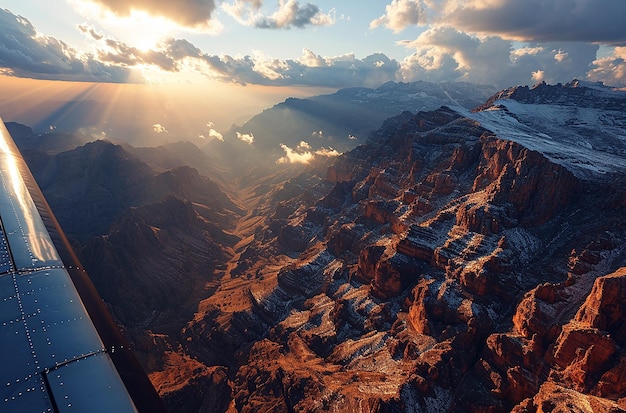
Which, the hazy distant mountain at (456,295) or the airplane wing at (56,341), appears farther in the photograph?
the hazy distant mountain at (456,295)

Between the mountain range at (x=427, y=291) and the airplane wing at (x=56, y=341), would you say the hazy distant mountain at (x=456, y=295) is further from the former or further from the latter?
the airplane wing at (x=56, y=341)

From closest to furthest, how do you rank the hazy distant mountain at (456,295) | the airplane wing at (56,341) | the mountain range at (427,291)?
the airplane wing at (56,341) → the hazy distant mountain at (456,295) → the mountain range at (427,291)

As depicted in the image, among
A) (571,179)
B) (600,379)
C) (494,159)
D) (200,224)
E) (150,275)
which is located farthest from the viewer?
(200,224)

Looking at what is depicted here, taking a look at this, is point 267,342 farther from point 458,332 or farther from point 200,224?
point 200,224

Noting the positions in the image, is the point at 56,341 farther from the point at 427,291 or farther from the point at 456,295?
the point at 456,295

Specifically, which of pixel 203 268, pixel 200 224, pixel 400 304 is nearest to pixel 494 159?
pixel 400 304

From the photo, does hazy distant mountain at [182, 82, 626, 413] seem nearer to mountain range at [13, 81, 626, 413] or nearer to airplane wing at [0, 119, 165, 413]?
mountain range at [13, 81, 626, 413]

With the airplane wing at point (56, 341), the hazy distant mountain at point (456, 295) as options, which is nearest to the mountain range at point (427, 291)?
the hazy distant mountain at point (456, 295)

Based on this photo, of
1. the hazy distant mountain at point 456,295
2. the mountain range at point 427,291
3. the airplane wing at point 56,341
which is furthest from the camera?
the mountain range at point 427,291
